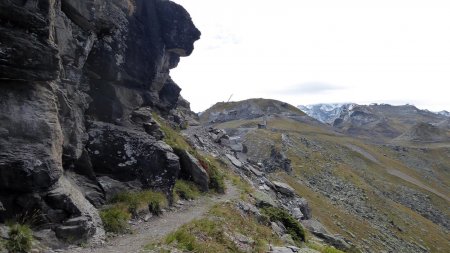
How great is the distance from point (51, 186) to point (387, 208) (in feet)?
231

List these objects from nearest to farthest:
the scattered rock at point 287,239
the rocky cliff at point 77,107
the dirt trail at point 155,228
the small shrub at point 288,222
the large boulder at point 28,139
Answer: the large boulder at point 28,139
the rocky cliff at point 77,107
the dirt trail at point 155,228
the scattered rock at point 287,239
the small shrub at point 288,222

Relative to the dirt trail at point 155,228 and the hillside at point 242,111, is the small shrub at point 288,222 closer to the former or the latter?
the dirt trail at point 155,228

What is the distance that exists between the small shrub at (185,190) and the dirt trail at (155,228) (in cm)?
58

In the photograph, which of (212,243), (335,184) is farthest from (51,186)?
(335,184)

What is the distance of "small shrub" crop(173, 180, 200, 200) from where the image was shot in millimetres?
27777

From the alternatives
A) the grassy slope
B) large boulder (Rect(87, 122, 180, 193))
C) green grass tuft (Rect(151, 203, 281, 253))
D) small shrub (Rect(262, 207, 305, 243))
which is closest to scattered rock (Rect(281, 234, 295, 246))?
green grass tuft (Rect(151, 203, 281, 253))

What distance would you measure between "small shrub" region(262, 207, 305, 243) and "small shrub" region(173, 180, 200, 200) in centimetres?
587

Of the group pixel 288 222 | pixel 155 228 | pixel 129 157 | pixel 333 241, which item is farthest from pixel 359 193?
pixel 155 228

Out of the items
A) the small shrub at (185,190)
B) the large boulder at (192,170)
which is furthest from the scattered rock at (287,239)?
the large boulder at (192,170)

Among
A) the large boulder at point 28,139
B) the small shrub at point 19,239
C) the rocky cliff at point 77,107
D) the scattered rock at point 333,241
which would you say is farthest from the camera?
the scattered rock at point 333,241

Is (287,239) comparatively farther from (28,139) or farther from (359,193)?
(359,193)

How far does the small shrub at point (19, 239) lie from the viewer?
13.9 meters

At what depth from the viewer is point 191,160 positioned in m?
30.8

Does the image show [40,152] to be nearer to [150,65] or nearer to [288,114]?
[150,65]
